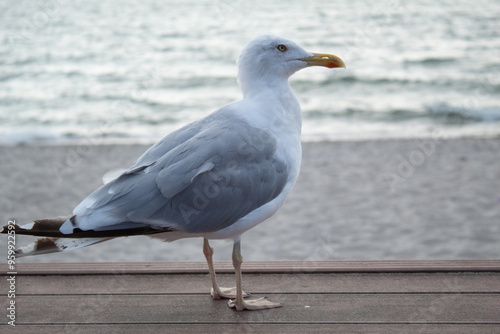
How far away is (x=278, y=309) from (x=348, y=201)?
162 inches

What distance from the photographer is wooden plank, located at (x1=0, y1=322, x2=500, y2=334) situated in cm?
269

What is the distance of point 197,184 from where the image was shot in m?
2.75

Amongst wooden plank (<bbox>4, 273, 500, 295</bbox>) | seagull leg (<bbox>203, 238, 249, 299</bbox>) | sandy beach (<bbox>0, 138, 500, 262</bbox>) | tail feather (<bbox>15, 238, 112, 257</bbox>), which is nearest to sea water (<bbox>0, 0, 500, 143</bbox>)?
sandy beach (<bbox>0, 138, 500, 262</bbox>)

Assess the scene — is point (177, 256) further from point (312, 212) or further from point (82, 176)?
point (82, 176)

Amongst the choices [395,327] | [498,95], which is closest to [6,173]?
[395,327]

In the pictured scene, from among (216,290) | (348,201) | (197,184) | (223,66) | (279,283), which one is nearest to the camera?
(197,184)

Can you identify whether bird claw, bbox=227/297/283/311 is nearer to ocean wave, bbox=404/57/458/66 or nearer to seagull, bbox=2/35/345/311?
seagull, bbox=2/35/345/311

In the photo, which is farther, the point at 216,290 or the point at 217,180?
the point at 216,290

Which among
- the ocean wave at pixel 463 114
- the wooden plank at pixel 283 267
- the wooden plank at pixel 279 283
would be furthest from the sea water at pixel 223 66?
the wooden plank at pixel 279 283

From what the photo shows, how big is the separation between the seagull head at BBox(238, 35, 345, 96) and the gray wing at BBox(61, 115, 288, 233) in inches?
11.8

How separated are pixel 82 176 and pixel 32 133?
4011 millimetres

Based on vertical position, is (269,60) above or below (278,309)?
above

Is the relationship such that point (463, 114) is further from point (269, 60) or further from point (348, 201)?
point (269, 60)

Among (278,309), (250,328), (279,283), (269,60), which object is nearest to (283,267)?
(279,283)
